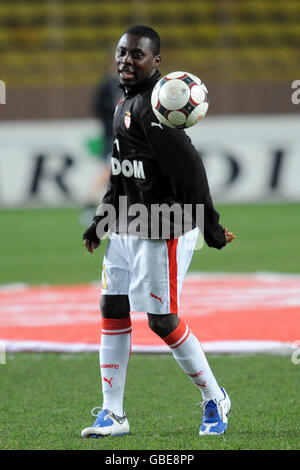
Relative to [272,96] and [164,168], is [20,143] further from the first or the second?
[164,168]

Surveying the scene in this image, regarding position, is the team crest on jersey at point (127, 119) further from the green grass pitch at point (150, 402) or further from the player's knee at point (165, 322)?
the green grass pitch at point (150, 402)

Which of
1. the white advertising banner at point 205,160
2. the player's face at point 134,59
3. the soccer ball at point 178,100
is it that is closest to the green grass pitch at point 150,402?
the soccer ball at point 178,100

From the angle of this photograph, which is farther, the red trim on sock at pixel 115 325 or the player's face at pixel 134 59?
the red trim on sock at pixel 115 325

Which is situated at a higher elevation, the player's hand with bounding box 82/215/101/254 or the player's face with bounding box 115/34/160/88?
the player's face with bounding box 115/34/160/88

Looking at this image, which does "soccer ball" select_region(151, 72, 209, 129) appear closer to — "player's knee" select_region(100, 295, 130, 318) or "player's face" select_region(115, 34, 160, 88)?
"player's face" select_region(115, 34, 160, 88)

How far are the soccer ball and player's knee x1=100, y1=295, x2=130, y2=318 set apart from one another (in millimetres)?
906

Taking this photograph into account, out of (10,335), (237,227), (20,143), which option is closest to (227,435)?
(10,335)

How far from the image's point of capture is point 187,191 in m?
4.15

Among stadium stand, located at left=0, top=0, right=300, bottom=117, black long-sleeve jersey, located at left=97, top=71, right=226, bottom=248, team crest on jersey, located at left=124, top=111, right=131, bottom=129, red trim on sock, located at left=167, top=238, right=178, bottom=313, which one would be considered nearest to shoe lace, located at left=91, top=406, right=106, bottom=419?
red trim on sock, located at left=167, top=238, right=178, bottom=313

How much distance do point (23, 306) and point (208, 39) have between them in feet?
45.1

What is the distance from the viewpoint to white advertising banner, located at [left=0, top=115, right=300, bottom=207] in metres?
17.0

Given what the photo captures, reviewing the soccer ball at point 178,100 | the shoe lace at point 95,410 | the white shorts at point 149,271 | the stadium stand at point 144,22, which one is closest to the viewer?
the soccer ball at point 178,100

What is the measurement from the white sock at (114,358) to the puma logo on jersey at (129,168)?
72 centimetres

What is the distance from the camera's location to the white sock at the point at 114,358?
4.41m
